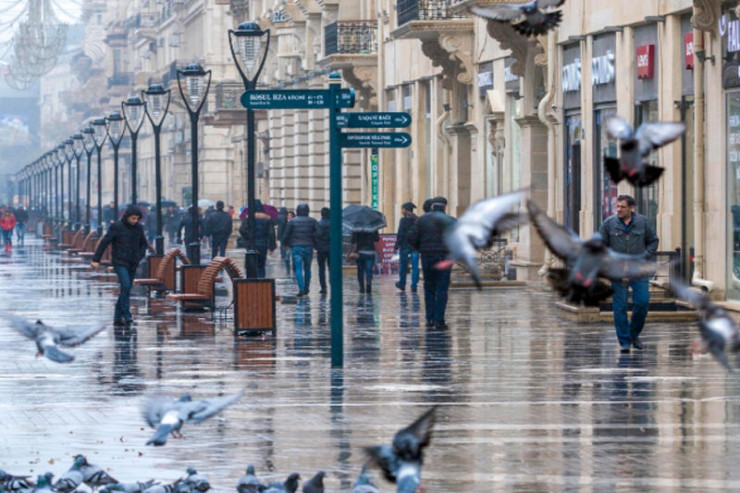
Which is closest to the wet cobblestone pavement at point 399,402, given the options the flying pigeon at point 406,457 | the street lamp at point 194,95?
the flying pigeon at point 406,457

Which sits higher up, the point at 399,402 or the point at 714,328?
the point at 714,328

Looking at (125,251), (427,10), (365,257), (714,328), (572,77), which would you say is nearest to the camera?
(714,328)

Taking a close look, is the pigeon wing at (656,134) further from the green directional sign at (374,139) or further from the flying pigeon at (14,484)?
the green directional sign at (374,139)

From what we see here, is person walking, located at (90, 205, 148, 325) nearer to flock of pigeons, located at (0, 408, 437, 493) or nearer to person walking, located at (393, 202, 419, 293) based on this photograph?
person walking, located at (393, 202, 419, 293)

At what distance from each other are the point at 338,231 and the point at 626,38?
1248 centimetres

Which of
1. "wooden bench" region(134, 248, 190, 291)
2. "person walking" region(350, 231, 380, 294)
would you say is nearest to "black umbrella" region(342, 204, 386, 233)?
"person walking" region(350, 231, 380, 294)

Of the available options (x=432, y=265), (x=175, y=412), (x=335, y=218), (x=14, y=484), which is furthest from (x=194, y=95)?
(x=175, y=412)

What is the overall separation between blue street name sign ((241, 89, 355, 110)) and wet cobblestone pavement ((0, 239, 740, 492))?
2632 millimetres

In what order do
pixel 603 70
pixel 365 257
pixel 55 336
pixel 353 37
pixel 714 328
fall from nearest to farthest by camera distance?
pixel 714 328 → pixel 55 336 → pixel 603 70 → pixel 365 257 → pixel 353 37

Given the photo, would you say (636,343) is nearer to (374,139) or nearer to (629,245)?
(629,245)

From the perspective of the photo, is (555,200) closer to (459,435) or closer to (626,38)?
(626,38)

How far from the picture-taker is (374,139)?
17531 millimetres

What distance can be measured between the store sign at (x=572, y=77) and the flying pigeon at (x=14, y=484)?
22.9 m

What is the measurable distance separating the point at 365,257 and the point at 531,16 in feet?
81.5
